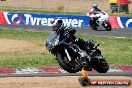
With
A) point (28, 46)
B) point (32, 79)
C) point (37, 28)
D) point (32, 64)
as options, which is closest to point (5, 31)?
point (37, 28)

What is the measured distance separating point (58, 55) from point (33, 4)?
43.4 metres

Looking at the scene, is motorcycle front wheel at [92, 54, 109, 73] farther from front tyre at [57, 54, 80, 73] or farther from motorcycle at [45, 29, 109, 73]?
front tyre at [57, 54, 80, 73]

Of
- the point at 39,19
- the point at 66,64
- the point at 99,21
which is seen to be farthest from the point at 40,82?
the point at 39,19

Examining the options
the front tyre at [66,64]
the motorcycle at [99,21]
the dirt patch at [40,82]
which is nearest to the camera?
the front tyre at [66,64]

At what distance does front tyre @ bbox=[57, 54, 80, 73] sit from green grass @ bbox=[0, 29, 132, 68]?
6757 millimetres

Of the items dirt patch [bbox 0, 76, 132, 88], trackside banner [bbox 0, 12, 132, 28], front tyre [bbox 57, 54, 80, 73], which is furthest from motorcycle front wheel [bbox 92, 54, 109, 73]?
trackside banner [bbox 0, 12, 132, 28]

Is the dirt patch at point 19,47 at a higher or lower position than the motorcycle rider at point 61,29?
lower

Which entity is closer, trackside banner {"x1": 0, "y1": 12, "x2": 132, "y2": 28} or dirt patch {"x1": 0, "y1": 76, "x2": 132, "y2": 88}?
dirt patch {"x1": 0, "y1": 76, "x2": 132, "y2": 88}

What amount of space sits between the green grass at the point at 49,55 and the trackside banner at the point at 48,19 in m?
6.49

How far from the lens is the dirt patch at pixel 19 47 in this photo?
23.1m

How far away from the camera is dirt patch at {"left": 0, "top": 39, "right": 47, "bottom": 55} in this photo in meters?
23.1

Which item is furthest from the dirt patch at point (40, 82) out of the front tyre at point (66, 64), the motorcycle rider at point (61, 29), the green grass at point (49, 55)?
the green grass at point (49, 55)

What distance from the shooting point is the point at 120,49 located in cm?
2420

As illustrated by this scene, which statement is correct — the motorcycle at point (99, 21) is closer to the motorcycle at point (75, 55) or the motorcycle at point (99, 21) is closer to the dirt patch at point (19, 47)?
the dirt patch at point (19, 47)
